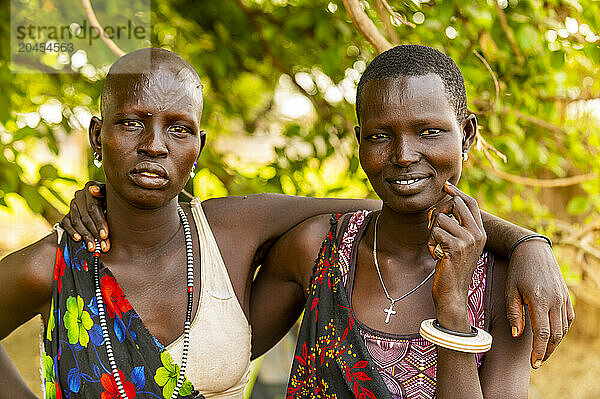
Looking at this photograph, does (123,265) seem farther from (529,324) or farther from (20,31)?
(20,31)

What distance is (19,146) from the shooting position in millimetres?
3795

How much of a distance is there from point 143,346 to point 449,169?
3.15ft

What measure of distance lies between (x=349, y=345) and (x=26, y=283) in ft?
2.98

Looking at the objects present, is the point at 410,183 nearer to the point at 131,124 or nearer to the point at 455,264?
the point at 455,264

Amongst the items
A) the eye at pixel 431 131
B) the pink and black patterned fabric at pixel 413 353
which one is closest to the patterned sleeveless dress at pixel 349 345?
the pink and black patterned fabric at pixel 413 353

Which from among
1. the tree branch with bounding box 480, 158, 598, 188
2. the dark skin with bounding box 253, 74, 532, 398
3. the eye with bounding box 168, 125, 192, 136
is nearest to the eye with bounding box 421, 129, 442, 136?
the dark skin with bounding box 253, 74, 532, 398

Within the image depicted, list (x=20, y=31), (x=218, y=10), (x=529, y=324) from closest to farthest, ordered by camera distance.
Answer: (x=529, y=324), (x=20, y=31), (x=218, y=10)

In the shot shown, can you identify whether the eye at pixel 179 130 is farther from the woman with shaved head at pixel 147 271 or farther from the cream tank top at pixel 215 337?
the cream tank top at pixel 215 337

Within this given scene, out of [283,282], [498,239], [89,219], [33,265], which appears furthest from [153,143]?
[498,239]

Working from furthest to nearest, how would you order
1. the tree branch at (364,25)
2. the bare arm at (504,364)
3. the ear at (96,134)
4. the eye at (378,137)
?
the tree branch at (364,25) < the ear at (96,134) < the eye at (378,137) < the bare arm at (504,364)

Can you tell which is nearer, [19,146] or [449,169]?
[449,169]

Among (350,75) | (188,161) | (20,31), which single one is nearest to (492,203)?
(350,75)

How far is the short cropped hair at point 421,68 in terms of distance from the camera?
1.69 metres

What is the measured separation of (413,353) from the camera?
5.54ft
